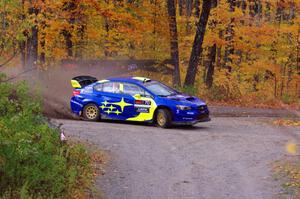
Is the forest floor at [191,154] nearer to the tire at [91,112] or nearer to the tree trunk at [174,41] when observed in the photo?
the tire at [91,112]

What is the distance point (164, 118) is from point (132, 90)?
166 centimetres

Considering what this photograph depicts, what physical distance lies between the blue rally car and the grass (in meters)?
7.04

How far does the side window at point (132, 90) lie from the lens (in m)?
18.0

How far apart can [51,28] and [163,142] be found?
1432cm

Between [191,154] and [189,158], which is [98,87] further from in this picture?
[189,158]

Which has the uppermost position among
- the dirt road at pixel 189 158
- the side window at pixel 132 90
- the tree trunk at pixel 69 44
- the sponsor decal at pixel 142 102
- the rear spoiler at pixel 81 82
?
the tree trunk at pixel 69 44

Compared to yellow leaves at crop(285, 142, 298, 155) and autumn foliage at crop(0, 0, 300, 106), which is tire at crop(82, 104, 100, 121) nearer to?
autumn foliage at crop(0, 0, 300, 106)

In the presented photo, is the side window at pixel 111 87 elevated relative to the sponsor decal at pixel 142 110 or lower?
elevated

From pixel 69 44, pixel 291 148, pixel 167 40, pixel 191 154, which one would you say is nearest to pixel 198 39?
pixel 167 40

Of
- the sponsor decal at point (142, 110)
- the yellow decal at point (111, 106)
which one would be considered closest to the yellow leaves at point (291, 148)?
the sponsor decal at point (142, 110)

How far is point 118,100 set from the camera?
18.4 metres

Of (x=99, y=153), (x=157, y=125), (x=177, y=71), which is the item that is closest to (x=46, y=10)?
(x=177, y=71)

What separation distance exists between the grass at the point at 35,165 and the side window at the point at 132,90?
7.45 metres

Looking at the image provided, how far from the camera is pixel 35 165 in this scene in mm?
8812
